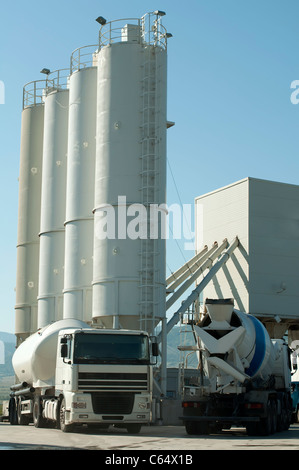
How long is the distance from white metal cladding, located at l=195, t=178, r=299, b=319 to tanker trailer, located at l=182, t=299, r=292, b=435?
1410cm

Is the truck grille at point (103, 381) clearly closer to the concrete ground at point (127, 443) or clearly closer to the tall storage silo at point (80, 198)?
the concrete ground at point (127, 443)

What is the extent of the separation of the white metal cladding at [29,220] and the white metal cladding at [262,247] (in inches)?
392

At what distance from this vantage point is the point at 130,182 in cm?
3162

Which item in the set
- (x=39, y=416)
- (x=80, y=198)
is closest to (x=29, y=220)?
(x=80, y=198)

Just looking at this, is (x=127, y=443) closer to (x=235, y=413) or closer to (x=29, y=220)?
(x=235, y=413)

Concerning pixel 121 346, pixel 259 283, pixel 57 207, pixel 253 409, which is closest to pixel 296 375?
pixel 259 283

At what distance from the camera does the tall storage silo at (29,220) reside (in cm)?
4128

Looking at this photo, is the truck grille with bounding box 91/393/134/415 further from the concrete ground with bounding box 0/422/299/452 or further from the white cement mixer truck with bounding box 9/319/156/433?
the concrete ground with bounding box 0/422/299/452

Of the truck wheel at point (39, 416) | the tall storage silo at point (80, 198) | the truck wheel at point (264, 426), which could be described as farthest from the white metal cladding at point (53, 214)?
the truck wheel at point (264, 426)

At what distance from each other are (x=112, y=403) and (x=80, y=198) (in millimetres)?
14832

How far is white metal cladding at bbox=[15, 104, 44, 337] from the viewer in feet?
135

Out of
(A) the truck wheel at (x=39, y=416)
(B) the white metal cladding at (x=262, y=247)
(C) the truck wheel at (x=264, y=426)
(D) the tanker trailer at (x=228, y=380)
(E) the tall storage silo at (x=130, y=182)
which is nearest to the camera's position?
(C) the truck wheel at (x=264, y=426)

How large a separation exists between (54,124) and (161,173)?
29.2ft

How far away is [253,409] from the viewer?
2214cm
